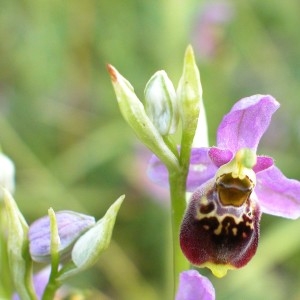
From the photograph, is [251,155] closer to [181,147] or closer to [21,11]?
[181,147]

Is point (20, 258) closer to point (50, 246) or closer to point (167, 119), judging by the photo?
point (50, 246)

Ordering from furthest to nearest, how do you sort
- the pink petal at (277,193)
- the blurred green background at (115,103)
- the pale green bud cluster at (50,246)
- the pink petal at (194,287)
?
1. the blurred green background at (115,103)
2. the pink petal at (277,193)
3. the pale green bud cluster at (50,246)
4. the pink petal at (194,287)

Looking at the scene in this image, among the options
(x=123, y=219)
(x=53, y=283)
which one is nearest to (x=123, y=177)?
(x=123, y=219)

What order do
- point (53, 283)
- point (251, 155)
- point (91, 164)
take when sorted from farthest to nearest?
point (91, 164)
point (53, 283)
point (251, 155)

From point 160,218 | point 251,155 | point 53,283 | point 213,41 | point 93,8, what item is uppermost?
point 251,155

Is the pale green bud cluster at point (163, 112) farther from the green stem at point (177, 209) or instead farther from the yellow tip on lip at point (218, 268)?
the yellow tip on lip at point (218, 268)

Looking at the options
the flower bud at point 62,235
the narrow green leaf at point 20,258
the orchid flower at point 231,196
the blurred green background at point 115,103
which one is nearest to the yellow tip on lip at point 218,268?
the orchid flower at point 231,196
